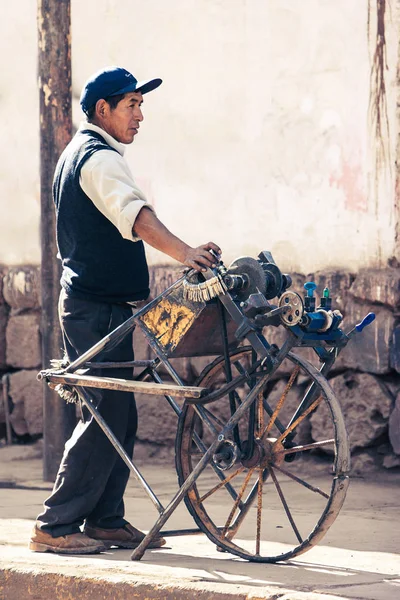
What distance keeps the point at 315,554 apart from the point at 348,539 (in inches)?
15.8

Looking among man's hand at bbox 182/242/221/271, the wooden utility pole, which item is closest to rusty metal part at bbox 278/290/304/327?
man's hand at bbox 182/242/221/271

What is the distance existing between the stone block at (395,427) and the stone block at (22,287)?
243 cm

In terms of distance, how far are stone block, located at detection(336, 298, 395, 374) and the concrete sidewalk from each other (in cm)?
127

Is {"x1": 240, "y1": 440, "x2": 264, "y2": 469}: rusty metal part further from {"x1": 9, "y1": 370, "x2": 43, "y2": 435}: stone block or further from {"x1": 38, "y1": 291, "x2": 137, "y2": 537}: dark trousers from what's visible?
{"x1": 9, "y1": 370, "x2": 43, "y2": 435}: stone block

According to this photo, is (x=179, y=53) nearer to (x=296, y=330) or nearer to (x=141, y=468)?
(x=141, y=468)

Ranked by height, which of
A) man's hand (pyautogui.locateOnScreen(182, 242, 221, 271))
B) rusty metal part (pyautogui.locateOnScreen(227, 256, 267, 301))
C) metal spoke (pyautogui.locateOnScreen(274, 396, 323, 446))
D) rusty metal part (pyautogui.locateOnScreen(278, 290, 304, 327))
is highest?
man's hand (pyautogui.locateOnScreen(182, 242, 221, 271))

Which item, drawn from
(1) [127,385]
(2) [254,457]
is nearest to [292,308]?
(2) [254,457]

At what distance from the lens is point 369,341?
692cm

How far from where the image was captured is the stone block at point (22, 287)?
822cm

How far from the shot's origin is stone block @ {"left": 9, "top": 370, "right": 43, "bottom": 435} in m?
8.23

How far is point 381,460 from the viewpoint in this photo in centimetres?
700

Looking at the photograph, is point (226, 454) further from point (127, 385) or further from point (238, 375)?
point (127, 385)

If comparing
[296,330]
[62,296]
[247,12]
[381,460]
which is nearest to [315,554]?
[296,330]

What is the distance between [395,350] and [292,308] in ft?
8.55
